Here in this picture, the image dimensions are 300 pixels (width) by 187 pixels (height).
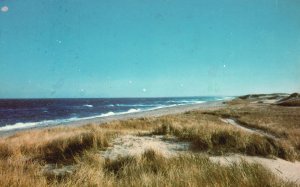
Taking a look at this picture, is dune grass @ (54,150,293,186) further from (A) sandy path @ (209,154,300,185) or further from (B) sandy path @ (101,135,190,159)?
(B) sandy path @ (101,135,190,159)

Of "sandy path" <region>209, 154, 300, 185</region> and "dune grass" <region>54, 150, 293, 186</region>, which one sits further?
"sandy path" <region>209, 154, 300, 185</region>

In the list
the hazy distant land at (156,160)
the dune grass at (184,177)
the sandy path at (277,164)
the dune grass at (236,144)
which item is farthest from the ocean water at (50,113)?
the dune grass at (184,177)

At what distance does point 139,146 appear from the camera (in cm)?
999

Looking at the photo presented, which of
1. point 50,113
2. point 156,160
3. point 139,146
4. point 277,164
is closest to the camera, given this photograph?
point 156,160

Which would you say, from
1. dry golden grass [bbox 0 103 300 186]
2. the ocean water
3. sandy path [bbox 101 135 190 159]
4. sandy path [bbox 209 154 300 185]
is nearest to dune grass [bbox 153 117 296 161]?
dry golden grass [bbox 0 103 300 186]

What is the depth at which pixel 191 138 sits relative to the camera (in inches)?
435

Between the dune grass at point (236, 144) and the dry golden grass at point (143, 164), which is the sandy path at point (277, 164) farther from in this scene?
the dry golden grass at point (143, 164)

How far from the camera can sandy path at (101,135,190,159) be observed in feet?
29.7

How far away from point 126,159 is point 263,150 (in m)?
4.36

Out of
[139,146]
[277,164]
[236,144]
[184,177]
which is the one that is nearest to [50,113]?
[139,146]

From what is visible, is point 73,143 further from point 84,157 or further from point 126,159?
point 126,159

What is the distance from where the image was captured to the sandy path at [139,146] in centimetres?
904

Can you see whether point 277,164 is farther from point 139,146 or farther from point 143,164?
point 139,146

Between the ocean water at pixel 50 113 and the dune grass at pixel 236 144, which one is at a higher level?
the dune grass at pixel 236 144
